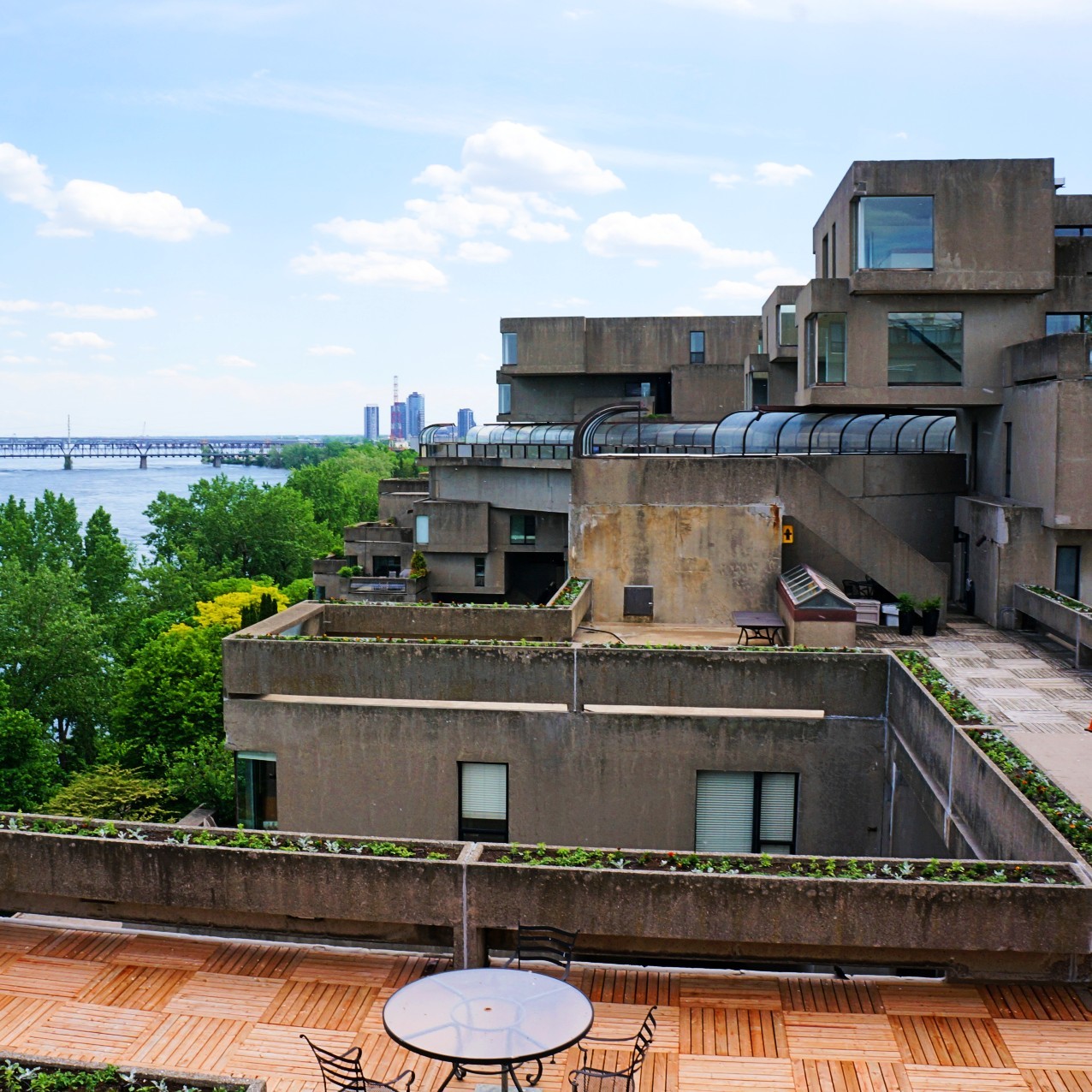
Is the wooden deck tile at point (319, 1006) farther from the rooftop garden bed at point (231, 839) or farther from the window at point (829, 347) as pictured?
the window at point (829, 347)

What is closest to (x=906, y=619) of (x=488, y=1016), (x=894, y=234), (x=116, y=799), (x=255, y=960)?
(x=894, y=234)

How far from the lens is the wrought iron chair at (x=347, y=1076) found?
8844 mm

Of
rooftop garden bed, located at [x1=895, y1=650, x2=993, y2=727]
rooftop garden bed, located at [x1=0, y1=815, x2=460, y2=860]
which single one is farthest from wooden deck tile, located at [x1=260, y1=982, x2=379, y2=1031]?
rooftop garden bed, located at [x1=895, y1=650, x2=993, y2=727]

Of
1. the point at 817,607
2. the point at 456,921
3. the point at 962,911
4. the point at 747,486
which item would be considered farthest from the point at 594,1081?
the point at 747,486

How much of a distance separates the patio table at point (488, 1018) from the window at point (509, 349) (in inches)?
2124

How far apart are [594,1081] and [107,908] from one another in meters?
6.30

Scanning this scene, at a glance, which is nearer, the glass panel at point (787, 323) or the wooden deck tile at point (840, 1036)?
the wooden deck tile at point (840, 1036)

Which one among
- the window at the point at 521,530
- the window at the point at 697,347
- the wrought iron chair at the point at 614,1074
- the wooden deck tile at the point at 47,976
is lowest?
the wooden deck tile at the point at 47,976

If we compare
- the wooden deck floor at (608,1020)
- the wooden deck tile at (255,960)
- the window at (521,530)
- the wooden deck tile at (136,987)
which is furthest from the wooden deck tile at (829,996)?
the window at (521,530)

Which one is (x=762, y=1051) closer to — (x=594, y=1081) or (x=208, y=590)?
(x=594, y=1081)

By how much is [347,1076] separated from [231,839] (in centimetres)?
362

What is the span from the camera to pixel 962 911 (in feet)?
35.2

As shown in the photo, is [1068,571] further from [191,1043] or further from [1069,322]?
[191,1043]

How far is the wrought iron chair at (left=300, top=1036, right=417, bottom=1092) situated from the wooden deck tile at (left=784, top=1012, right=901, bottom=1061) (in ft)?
11.6
